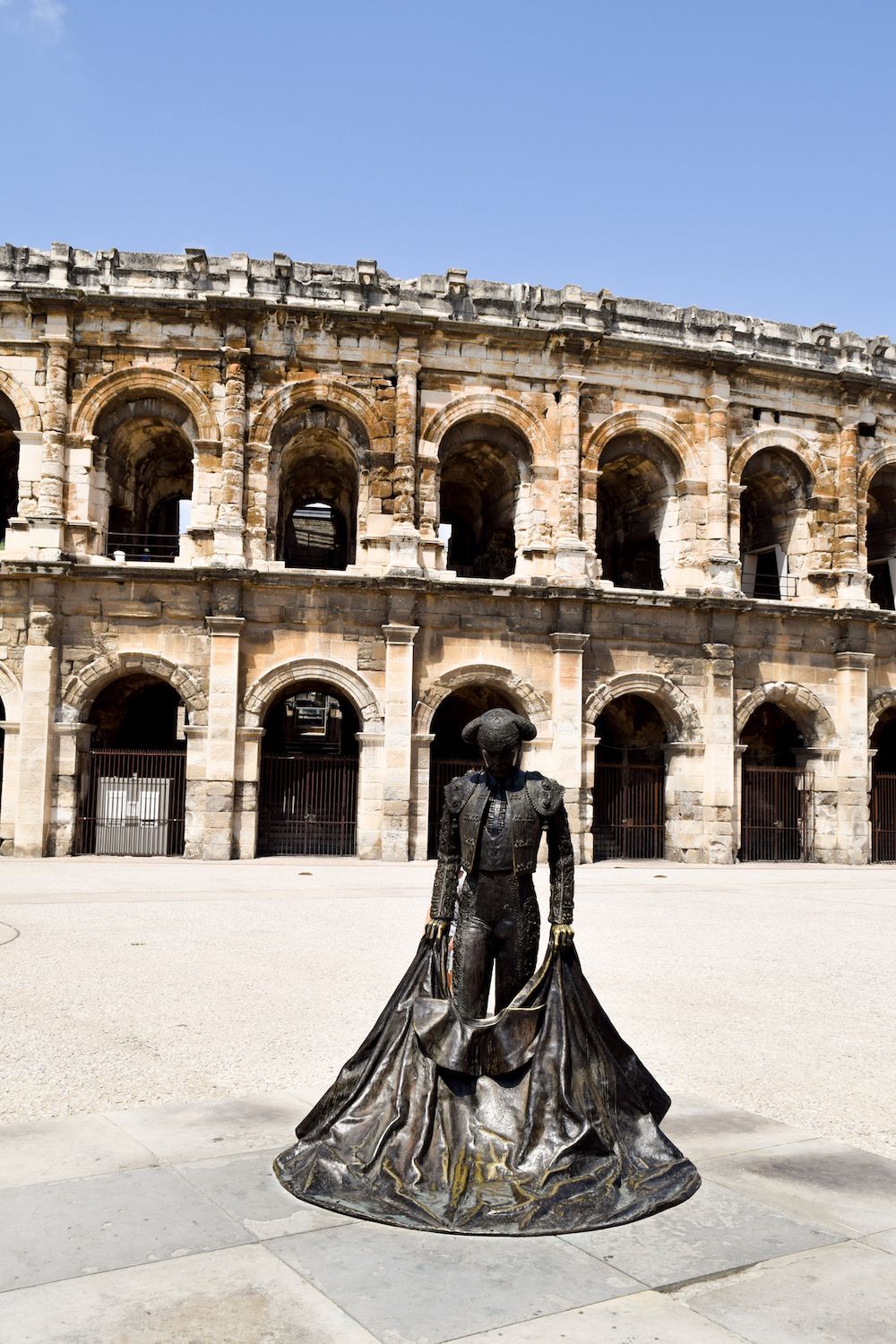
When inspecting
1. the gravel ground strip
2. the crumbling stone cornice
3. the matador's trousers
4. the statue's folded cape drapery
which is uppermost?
the crumbling stone cornice

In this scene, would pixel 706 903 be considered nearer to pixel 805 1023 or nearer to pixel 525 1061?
pixel 805 1023

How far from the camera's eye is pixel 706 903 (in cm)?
1444

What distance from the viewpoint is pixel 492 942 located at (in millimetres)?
4828

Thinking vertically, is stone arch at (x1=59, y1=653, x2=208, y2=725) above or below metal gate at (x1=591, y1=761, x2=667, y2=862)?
above

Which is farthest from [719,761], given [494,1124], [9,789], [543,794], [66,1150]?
[66,1150]

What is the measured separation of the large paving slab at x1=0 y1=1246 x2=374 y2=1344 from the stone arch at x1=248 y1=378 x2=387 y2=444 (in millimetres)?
17404

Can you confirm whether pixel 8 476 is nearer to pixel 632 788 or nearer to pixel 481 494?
pixel 481 494

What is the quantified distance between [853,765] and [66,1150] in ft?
63.3

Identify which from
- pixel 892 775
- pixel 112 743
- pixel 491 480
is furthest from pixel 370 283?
Result: pixel 892 775

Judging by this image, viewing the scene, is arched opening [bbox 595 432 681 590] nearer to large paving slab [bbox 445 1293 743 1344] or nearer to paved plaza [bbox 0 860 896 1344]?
paved plaza [bbox 0 860 896 1344]

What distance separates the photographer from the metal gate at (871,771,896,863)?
22797mm

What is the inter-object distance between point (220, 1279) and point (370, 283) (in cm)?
1886

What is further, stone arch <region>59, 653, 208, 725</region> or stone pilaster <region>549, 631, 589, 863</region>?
stone pilaster <region>549, 631, 589, 863</region>

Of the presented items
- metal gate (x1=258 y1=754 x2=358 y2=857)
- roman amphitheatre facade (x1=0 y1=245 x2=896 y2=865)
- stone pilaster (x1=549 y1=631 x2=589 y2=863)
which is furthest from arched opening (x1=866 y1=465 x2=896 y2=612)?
metal gate (x1=258 y1=754 x2=358 y2=857)
